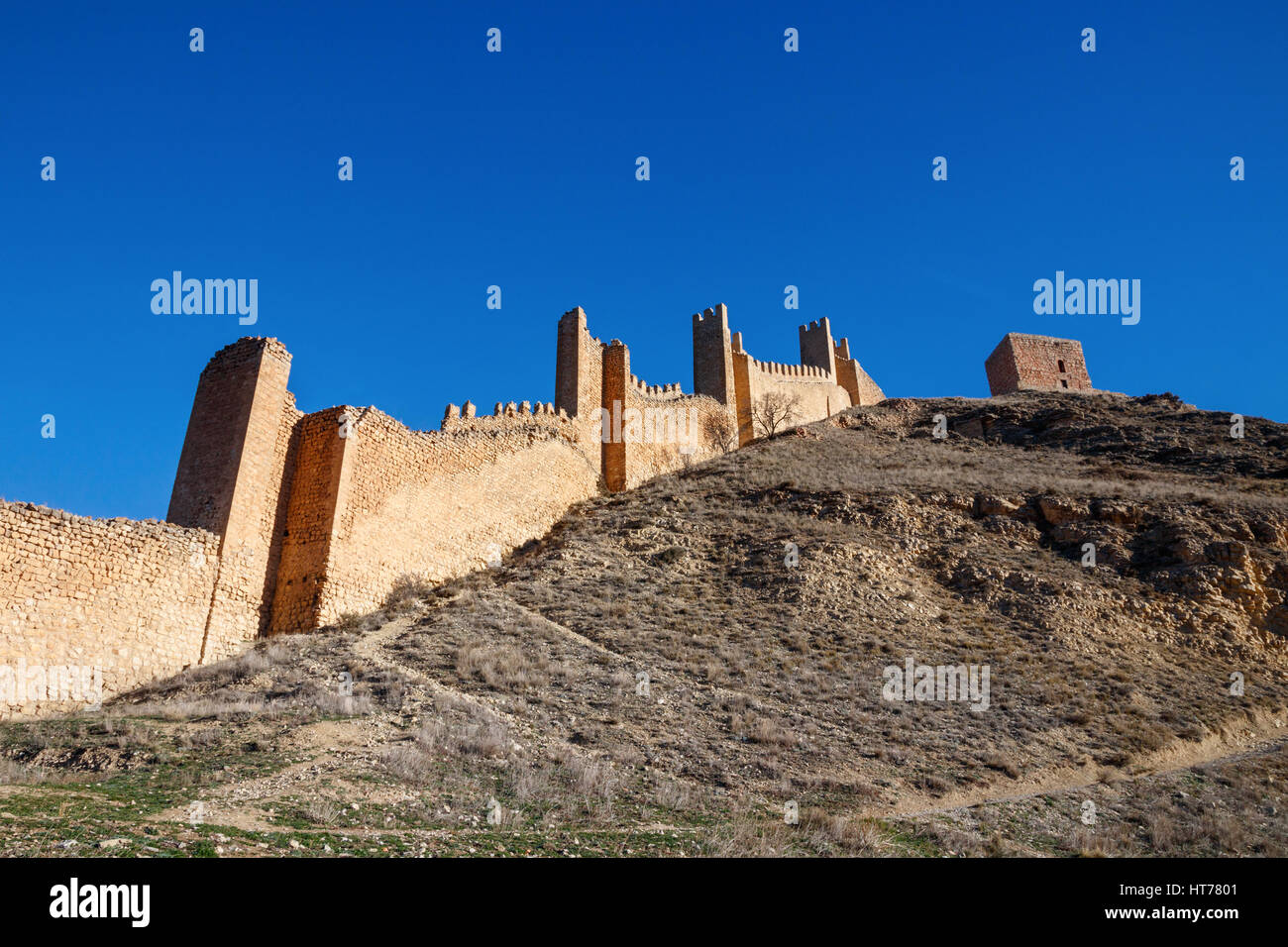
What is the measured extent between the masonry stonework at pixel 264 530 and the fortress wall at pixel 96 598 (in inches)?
0.8

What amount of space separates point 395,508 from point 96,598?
251 inches

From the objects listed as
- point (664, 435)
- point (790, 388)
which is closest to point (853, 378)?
point (790, 388)

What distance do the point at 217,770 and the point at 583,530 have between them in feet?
48.2

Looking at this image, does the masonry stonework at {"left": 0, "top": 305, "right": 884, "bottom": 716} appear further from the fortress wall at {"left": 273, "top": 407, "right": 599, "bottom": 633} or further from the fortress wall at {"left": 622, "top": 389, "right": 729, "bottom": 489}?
the fortress wall at {"left": 622, "top": 389, "right": 729, "bottom": 489}

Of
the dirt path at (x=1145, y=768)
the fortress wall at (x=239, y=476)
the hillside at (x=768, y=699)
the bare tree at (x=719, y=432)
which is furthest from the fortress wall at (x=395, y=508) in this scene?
the bare tree at (x=719, y=432)

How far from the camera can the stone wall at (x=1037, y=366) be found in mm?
41812

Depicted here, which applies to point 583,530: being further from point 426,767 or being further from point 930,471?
point 426,767

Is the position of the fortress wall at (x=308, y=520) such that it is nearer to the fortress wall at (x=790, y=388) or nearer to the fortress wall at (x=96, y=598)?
the fortress wall at (x=96, y=598)

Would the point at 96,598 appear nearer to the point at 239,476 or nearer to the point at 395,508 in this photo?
the point at 239,476

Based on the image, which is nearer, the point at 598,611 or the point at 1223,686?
the point at 1223,686

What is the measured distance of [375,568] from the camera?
1742 centimetres

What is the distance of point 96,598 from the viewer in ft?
41.5

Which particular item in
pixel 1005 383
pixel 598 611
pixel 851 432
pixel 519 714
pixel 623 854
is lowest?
pixel 623 854
